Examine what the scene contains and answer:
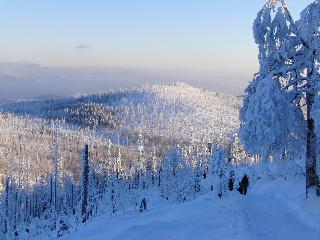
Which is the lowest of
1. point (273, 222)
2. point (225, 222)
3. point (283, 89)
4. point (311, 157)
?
point (273, 222)

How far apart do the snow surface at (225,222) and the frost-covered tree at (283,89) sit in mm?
1784

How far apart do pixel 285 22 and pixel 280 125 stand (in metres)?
4.31

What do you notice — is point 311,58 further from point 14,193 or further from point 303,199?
point 14,193

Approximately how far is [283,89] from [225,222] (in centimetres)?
714

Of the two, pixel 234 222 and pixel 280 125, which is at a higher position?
pixel 280 125

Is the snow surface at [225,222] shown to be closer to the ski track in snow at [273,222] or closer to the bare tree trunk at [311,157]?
the ski track in snow at [273,222]

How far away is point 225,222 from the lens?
13984mm

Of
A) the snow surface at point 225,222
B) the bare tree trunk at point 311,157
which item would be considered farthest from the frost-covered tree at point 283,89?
the snow surface at point 225,222

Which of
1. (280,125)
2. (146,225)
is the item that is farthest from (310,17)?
(146,225)

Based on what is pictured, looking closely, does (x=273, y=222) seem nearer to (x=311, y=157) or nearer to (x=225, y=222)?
(x=225, y=222)

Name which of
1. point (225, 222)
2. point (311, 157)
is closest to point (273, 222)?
point (225, 222)

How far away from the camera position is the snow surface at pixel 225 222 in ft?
41.8

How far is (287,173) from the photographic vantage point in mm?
23766

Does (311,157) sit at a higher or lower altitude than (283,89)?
lower
